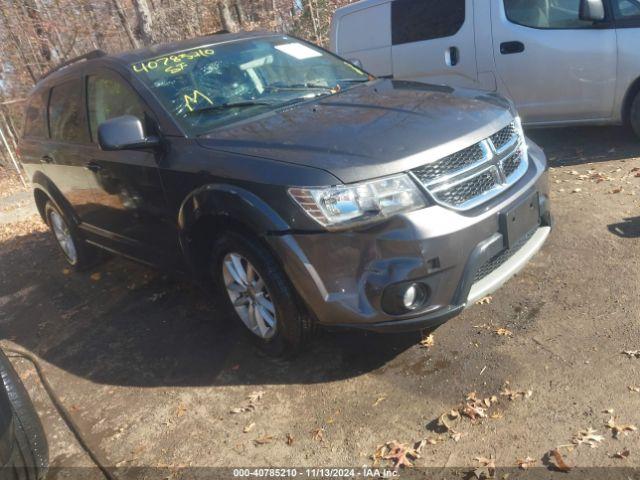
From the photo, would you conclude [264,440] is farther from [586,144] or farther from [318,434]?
[586,144]

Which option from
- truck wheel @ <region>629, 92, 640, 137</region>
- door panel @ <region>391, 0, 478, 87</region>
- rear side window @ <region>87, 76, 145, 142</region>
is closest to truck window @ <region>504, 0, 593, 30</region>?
door panel @ <region>391, 0, 478, 87</region>

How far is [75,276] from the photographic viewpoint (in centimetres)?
586

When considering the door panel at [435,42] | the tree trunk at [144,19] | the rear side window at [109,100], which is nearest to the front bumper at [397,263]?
the rear side window at [109,100]

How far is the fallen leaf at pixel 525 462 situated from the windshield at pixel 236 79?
7.88 ft

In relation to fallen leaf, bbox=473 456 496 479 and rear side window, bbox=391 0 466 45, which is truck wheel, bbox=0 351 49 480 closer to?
fallen leaf, bbox=473 456 496 479

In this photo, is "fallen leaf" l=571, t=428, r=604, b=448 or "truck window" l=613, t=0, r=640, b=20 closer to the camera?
"fallen leaf" l=571, t=428, r=604, b=448

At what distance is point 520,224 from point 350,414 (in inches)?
52.7

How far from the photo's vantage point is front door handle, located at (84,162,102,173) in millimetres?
4329

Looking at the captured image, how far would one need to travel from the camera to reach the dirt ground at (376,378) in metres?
2.75

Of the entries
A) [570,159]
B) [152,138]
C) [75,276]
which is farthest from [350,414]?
[570,159]

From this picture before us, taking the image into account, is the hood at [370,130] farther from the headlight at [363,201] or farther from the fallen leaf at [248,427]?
the fallen leaf at [248,427]

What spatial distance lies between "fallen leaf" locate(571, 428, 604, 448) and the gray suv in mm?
763

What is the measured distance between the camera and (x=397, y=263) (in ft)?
9.04

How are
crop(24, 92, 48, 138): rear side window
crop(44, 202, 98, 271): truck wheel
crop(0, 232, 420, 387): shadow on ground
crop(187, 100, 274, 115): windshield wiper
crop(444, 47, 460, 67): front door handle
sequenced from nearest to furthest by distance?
crop(0, 232, 420, 387): shadow on ground, crop(187, 100, 274, 115): windshield wiper, crop(24, 92, 48, 138): rear side window, crop(44, 202, 98, 271): truck wheel, crop(444, 47, 460, 67): front door handle
